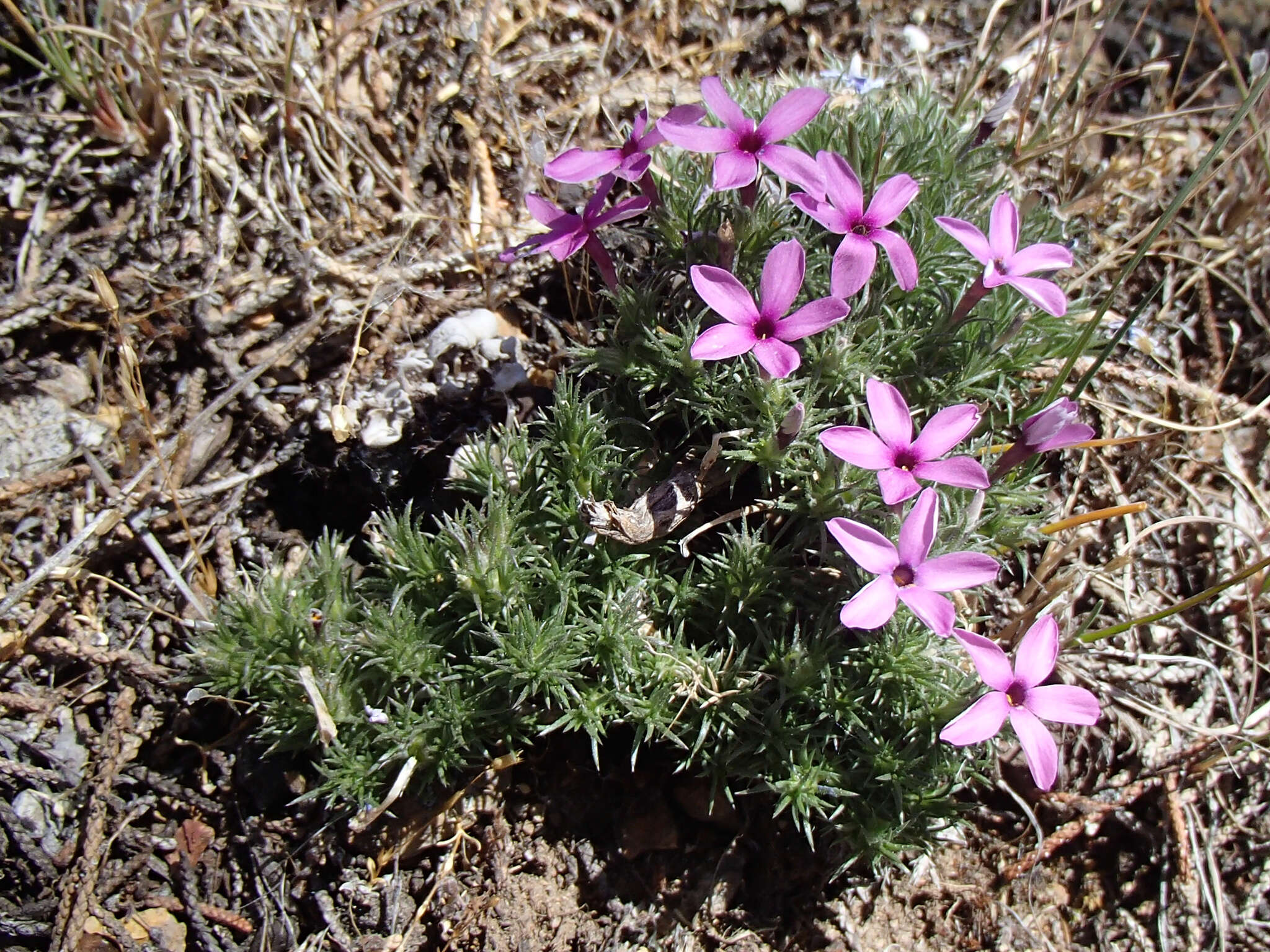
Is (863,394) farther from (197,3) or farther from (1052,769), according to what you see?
(197,3)

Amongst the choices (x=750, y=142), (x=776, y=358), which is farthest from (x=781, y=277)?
(x=750, y=142)

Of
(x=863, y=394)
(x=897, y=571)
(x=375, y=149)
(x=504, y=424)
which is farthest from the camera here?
(x=375, y=149)

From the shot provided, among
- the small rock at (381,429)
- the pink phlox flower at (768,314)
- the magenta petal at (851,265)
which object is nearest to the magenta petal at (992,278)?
the magenta petal at (851,265)

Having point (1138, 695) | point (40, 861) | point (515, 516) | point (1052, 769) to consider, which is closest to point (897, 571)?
point (1052, 769)

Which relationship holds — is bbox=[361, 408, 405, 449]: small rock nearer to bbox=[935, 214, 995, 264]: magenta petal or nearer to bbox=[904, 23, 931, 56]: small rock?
bbox=[935, 214, 995, 264]: magenta petal

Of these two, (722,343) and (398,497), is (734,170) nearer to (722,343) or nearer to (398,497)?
(722,343)

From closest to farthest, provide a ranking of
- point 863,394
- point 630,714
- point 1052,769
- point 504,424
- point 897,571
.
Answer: point 1052,769 < point 897,571 < point 630,714 < point 863,394 < point 504,424

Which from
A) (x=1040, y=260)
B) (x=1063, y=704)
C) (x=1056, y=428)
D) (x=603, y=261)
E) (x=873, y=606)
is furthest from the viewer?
Result: (x=603, y=261)
